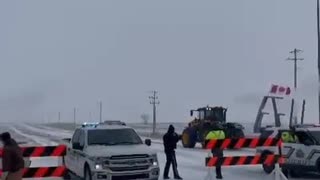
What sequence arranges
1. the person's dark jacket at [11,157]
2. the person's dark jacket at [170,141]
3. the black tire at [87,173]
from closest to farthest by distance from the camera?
the person's dark jacket at [11,157] < the black tire at [87,173] < the person's dark jacket at [170,141]

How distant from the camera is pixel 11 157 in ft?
39.2

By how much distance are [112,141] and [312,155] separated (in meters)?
6.24

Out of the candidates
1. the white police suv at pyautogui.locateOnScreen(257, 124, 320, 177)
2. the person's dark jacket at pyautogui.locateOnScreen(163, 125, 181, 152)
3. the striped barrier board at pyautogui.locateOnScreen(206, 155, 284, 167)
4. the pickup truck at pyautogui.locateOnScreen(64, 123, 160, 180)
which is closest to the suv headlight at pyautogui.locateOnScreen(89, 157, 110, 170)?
the pickup truck at pyautogui.locateOnScreen(64, 123, 160, 180)

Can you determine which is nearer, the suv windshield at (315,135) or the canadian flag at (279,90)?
the suv windshield at (315,135)

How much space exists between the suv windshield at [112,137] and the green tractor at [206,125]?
19249 mm

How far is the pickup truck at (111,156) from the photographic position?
50.7 feet

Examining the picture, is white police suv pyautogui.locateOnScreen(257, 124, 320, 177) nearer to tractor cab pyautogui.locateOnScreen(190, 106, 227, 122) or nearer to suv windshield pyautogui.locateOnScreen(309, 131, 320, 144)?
suv windshield pyautogui.locateOnScreen(309, 131, 320, 144)

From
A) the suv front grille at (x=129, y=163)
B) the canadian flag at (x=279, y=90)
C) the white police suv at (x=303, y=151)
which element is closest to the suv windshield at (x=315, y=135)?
the white police suv at (x=303, y=151)

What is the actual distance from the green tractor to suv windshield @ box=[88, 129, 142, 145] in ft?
63.2

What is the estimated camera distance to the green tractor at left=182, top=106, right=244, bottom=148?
36781 mm

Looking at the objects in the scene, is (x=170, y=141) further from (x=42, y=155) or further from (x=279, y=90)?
(x=279, y=90)

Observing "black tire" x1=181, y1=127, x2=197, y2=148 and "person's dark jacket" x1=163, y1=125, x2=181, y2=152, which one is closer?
"person's dark jacket" x1=163, y1=125, x2=181, y2=152

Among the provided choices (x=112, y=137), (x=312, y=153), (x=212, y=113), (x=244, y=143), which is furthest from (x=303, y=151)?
(x=212, y=113)

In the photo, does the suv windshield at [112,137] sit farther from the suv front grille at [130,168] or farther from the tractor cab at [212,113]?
the tractor cab at [212,113]
